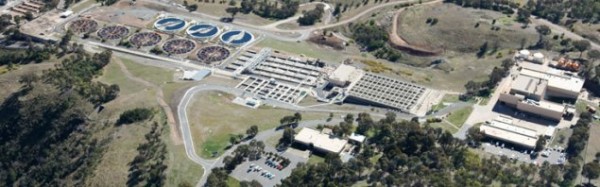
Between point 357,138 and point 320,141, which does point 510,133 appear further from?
point 320,141

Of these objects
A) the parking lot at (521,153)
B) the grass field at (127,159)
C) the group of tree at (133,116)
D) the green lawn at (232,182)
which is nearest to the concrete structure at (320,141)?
the green lawn at (232,182)

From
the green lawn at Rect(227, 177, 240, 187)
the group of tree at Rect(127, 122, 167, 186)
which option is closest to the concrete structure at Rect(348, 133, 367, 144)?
the green lawn at Rect(227, 177, 240, 187)

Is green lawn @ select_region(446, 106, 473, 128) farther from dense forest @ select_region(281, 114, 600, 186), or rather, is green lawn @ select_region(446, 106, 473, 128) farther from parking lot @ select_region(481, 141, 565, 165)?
dense forest @ select_region(281, 114, 600, 186)

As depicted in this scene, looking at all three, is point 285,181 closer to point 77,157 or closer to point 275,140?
point 275,140

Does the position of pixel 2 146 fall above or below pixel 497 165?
below

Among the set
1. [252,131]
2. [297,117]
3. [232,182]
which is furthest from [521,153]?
[232,182]

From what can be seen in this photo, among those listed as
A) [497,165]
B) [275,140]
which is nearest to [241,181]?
[275,140]

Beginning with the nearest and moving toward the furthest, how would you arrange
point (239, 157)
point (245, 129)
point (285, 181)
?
1. point (285, 181)
2. point (239, 157)
3. point (245, 129)
